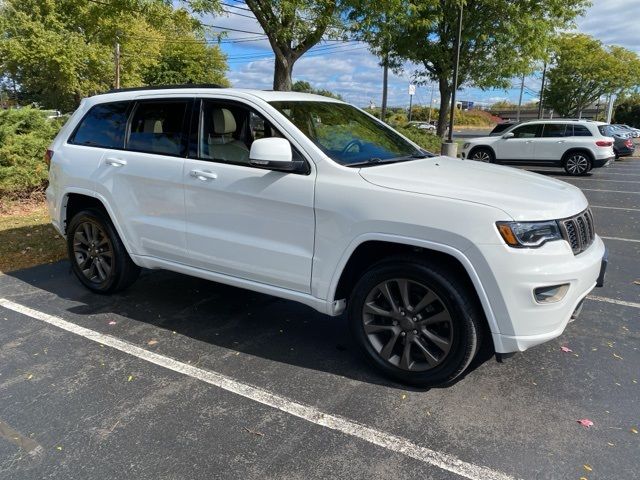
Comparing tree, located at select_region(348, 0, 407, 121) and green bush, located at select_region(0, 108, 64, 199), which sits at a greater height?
tree, located at select_region(348, 0, 407, 121)

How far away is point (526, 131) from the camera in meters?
16.6

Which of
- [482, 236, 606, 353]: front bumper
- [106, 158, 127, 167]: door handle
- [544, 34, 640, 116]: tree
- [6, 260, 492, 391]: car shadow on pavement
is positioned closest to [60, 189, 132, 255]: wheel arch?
[106, 158, 127, 167]: door handle

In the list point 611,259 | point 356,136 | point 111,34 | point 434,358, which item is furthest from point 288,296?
point 111,34

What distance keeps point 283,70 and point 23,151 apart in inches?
222

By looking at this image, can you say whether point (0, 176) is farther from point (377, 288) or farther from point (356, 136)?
point (377, 288)

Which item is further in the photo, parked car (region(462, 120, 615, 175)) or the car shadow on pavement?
parked car (region(462, 120, 615, 175))

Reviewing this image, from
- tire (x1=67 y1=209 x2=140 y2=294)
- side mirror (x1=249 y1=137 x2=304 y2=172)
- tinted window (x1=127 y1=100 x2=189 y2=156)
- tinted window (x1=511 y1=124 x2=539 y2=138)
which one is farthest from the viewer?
tinted window (x1=511 y1=124 x2=539 y2=138)

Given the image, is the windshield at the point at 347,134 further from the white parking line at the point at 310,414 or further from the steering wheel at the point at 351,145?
the white parking line at the point at 310,414

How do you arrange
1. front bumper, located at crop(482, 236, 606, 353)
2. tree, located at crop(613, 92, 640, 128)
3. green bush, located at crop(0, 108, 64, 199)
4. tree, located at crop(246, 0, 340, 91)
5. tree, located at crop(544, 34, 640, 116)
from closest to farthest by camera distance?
front bumper, located at crop(482, 236, 606, 353) < green bush, located at crop(0, 108, 64, 199) < tree, located at crop(246, 0, 340, 91) < tree, located at crop(544, 34, 640, 116) < tree, located at crop(613, 92, 640, 128)

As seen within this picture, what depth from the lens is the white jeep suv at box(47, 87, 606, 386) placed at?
2.92m

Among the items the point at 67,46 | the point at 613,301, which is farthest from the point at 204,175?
the point at 67,46

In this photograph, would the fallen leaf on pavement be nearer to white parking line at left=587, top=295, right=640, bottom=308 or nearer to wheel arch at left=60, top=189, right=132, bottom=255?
white parking line at left=587, top=295, right=640, bottom=308

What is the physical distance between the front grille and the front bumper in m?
0.08

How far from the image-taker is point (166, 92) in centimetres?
430
